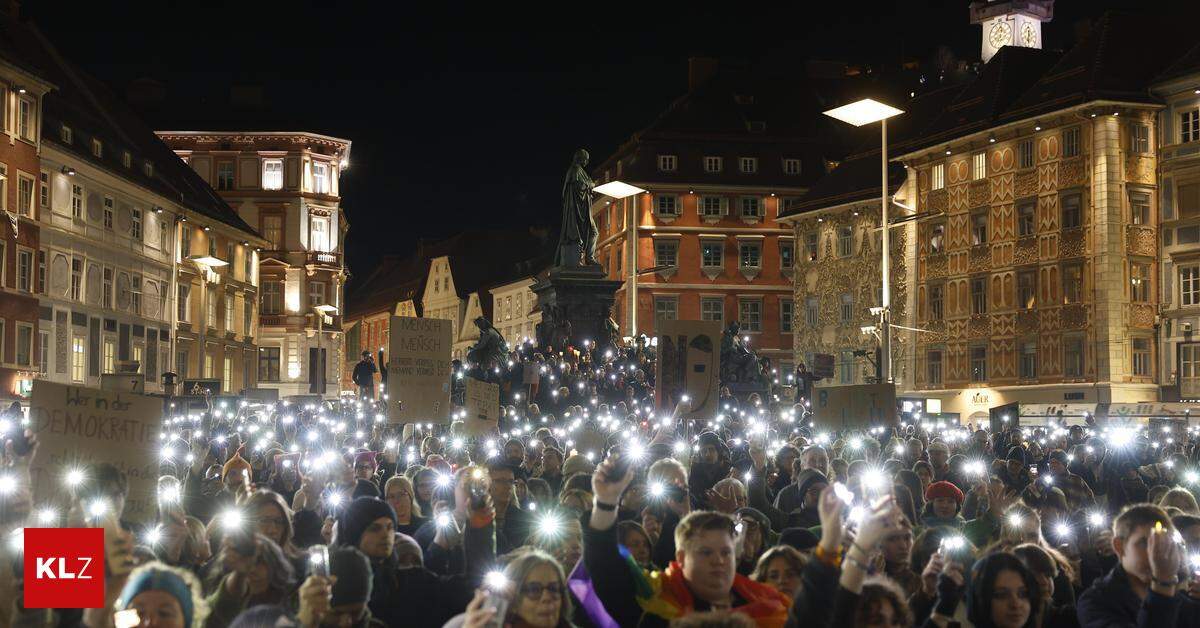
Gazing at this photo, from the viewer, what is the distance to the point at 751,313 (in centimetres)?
7969

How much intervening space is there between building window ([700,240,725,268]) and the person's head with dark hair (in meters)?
72.4

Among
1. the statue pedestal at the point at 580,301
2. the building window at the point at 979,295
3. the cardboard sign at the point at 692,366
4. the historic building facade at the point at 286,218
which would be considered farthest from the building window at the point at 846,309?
the cardboard sign at the point at 692,366

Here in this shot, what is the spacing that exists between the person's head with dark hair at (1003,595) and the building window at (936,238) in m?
52.7

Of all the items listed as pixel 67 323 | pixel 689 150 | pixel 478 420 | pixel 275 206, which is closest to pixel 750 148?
pixel 689 150

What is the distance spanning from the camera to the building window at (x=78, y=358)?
51.6 metres

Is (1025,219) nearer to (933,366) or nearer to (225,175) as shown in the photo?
(933,366)

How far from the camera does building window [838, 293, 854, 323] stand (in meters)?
66.1

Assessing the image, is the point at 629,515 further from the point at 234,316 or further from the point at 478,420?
the point at 234,316

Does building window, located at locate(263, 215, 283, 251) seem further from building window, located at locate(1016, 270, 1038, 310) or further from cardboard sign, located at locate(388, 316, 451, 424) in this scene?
cardboard sign, located at locate(388, 316, 451, 424)

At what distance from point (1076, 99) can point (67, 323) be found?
33016 millimetres

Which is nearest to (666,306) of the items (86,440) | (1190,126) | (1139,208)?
(1139,208)

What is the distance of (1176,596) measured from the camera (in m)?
6.63

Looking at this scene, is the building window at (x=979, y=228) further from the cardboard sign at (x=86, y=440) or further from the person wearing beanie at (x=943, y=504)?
the cardboard sign at (x=86, y=440)

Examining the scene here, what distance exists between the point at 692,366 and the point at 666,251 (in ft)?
196
